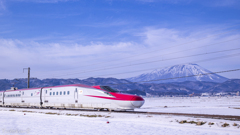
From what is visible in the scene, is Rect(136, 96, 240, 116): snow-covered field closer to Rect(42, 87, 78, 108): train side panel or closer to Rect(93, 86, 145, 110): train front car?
Rect(93, 86, 145, 110): train front car

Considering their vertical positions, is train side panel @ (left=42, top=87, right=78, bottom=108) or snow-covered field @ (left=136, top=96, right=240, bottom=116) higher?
train side panel @ (left=42, top=87, right=78, bottom=108)

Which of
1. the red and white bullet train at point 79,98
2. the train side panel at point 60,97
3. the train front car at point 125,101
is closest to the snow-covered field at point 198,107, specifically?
the train front car at point 125,101

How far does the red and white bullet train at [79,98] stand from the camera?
91.5 feet

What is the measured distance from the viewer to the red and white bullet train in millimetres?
27891

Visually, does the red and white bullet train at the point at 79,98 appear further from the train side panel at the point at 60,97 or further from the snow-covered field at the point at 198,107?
the snow-covered field at the point at 198,107

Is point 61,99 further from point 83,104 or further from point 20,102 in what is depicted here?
point 20,102

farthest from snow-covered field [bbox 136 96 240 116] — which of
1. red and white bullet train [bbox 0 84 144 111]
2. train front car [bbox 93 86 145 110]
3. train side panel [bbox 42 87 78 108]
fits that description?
train side panel [bbox 42 87 78 108]

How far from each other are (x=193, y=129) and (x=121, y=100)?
45.5ft

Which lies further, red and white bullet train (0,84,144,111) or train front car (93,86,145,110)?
red and white bullet train (0,84,144,111)

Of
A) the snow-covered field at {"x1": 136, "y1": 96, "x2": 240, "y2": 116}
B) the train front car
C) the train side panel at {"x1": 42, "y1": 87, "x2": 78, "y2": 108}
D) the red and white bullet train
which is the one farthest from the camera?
the train side panel at {"x1": 42, "y1": 87, "x2": 78, "y2": 108}

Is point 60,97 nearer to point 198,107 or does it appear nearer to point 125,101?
point 125,101

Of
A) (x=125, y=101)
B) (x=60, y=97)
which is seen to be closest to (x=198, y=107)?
(x=125, y=101)

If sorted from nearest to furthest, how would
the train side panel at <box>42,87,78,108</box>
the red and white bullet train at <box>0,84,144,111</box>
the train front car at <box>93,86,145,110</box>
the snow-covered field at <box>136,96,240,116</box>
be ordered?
the train front car at <box>93,86,145,110</box>, the red and white bullet train at <box>0,84,144,111</box>, the snow-covered field at <box>136,96,240,116</box>, the train side panel at <box>42,87,78,108</box>

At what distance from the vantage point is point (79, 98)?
32.7 metres
